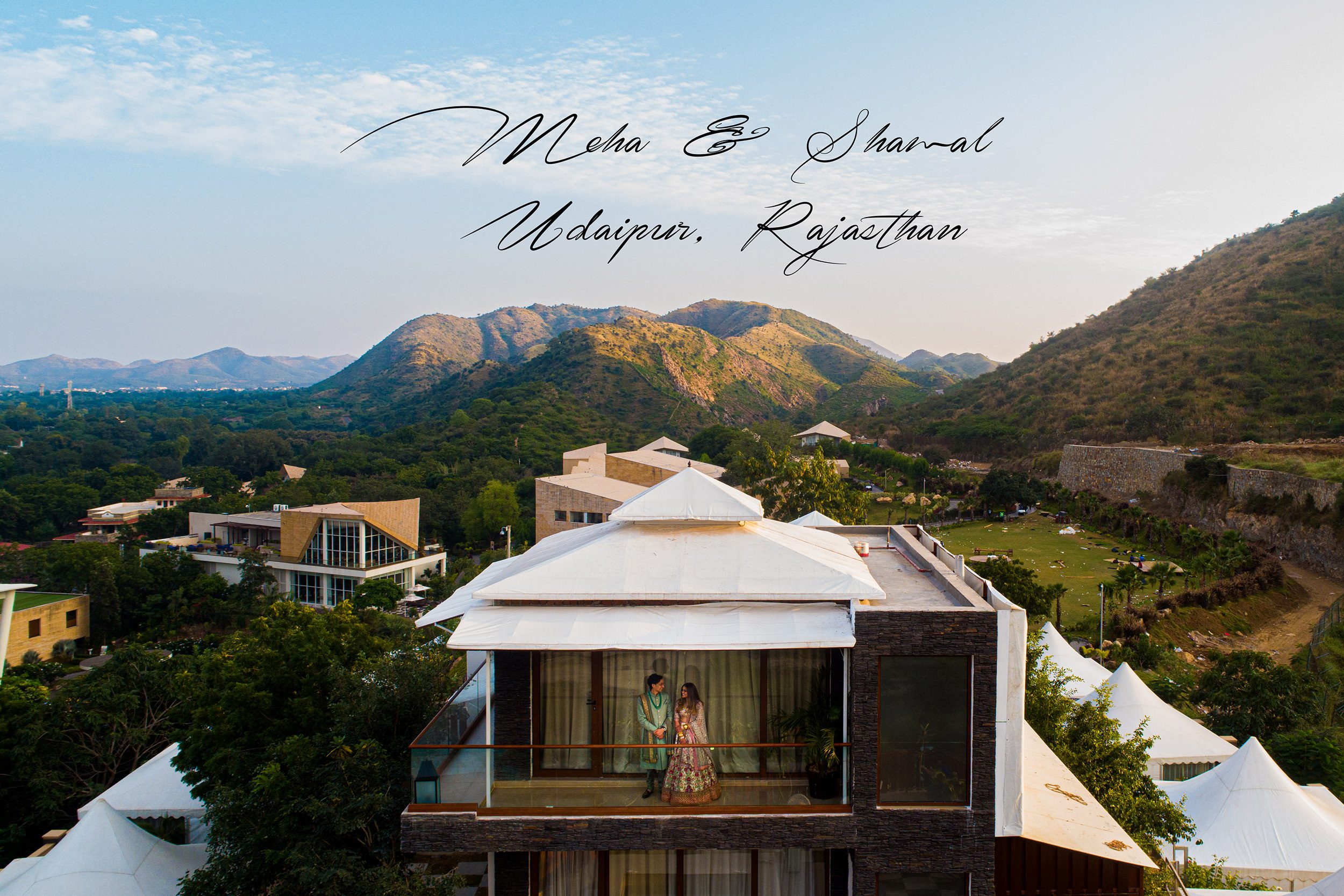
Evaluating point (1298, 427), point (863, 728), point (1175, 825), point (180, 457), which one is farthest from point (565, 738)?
point (180, 457)

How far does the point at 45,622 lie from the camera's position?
3262 centimetres

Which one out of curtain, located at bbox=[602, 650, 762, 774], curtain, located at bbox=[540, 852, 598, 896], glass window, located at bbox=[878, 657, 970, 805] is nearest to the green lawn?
curtain, located at bbox=[540, 852, 598, 896]

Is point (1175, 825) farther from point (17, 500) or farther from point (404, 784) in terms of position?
point (17, 500)

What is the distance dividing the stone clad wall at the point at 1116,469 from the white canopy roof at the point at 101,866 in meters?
42.7

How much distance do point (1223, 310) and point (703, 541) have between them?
67.2m

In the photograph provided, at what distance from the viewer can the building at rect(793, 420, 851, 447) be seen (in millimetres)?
59844

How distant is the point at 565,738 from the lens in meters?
6.39

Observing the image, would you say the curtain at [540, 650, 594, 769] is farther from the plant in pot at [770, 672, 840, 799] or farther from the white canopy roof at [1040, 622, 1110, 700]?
the white canopy roof at [1040, 622, 1110, 700]

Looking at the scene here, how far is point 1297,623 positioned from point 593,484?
2885 cm

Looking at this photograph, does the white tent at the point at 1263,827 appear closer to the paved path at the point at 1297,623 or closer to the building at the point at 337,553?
the paved path at the point at 1297,623

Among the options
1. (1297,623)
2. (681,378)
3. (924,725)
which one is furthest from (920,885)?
(681,378)

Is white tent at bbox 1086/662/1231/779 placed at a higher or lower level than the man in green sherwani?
lower

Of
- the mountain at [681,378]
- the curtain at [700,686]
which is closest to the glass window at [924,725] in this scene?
the curtain at [700,686]

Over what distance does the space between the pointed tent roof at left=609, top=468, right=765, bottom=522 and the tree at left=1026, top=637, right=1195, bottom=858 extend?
6037 mm
